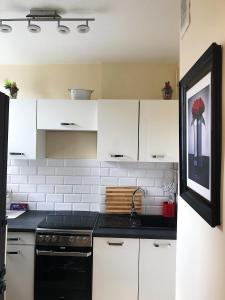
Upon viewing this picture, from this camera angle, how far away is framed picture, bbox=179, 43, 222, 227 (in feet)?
3.06

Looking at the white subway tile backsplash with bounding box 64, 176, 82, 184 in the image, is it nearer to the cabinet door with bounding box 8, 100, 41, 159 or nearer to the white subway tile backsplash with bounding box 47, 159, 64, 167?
the white subway tile backsplash with bounding box 47, 159, 64, 167

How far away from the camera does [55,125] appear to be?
284 cm

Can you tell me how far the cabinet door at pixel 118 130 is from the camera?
2779mm

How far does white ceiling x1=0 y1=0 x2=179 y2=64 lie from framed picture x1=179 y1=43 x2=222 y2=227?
81 cm

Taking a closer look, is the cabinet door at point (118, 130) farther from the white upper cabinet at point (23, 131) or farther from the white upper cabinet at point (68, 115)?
the white upper cabinet at point (23, 131)

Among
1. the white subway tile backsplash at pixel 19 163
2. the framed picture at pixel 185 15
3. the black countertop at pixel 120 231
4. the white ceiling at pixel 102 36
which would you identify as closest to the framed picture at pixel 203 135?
the framed picture at pixel 185 15

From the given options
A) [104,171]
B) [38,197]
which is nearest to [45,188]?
[38,197]

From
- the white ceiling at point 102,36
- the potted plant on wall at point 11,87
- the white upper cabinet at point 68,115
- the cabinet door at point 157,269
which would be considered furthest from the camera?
the potted plant on wall at point 11,87

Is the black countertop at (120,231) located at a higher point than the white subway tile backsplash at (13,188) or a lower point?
lower

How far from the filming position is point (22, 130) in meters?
2.84

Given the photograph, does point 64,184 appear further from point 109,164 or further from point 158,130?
point 158,130

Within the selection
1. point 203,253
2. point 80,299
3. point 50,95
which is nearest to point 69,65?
point 50,95

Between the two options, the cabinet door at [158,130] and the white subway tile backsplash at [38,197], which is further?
the white subway tile backsplash at [38,197]

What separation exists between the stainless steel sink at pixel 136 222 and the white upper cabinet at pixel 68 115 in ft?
2.95
